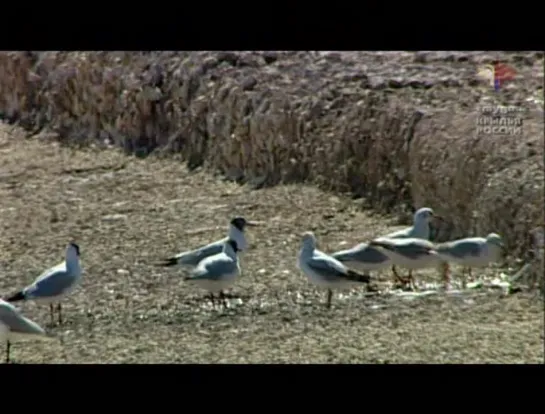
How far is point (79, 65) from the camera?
33.8 feet

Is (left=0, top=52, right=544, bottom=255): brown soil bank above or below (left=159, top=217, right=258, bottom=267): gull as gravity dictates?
above

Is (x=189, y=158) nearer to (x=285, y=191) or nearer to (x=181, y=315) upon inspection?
(x=285, y=191)

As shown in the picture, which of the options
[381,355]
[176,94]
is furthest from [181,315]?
[176,94]

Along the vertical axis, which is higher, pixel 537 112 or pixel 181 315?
pixel 537 112

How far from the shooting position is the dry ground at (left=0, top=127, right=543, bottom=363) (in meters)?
7.43

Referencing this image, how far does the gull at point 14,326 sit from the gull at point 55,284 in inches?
8.9

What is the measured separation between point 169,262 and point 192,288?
34 centimetres

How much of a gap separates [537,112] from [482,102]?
362 millimetres

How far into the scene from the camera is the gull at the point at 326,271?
7711 millimetres

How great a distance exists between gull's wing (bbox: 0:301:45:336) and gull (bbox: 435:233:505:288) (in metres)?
2.09

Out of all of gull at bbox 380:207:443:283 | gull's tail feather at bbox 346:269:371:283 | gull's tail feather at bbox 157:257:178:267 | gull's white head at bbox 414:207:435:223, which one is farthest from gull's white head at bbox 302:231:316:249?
gull's tail feather at bbox 157:257:178:267

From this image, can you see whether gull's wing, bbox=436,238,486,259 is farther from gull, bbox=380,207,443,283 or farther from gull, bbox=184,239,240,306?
gull, bbox=184,239,240,306

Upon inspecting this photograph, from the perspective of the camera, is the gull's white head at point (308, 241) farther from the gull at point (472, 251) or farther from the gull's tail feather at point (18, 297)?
the gull's tail feather at point (18, 297)

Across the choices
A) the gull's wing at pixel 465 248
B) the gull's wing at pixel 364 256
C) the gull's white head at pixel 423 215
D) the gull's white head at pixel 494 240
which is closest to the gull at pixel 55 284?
the gull's wing at pixel 364 256
